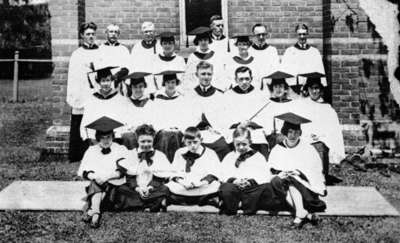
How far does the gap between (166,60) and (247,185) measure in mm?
3036

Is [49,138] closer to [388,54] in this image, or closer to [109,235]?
[109,235]

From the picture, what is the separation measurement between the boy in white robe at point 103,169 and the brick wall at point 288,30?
297cm

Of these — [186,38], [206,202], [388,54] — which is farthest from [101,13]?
[388,54]

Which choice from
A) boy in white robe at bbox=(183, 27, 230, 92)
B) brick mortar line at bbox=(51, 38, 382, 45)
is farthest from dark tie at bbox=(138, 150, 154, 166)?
brick mortar line at bbox=(51, 38, 382, 45)

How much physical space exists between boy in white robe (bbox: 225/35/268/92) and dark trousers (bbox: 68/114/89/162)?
2.54 m

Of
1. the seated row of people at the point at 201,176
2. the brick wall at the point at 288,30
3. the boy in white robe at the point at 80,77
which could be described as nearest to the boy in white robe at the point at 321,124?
the brick wall at the point at 288,30

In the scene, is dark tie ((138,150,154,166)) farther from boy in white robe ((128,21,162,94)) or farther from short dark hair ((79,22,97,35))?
short dark hair ((79,22,97,35))

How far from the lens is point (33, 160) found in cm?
872

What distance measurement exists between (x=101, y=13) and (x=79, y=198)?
155 inches

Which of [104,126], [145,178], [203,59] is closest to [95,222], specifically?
[145,178]

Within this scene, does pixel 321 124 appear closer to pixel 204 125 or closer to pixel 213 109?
pixel 213 109

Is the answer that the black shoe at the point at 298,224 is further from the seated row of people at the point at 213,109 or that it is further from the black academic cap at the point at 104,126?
the black academic cap at the point at 104,126

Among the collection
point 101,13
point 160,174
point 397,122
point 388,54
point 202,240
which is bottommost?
point 202,240

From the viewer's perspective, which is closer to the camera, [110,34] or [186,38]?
[110,34]
